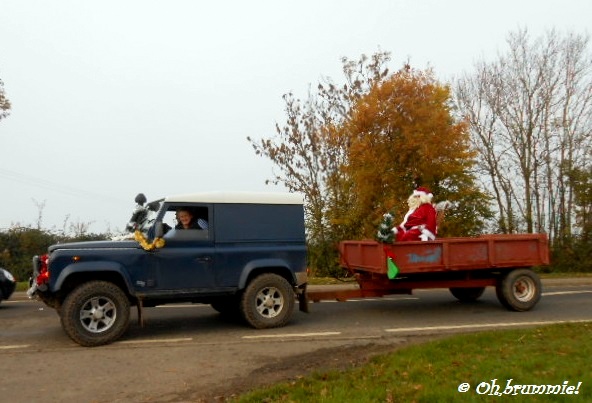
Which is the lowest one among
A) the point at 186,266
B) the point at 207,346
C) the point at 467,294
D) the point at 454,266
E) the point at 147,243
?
the point at 207,346

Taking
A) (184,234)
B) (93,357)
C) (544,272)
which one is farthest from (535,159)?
(93,357)

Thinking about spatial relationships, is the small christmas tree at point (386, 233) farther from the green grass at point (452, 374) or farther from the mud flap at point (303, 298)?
the green grass at point (452, 374)

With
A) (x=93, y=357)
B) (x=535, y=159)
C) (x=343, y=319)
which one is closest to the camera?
(x=93, y=357)

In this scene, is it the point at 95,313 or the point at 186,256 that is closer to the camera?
the point at 95,313

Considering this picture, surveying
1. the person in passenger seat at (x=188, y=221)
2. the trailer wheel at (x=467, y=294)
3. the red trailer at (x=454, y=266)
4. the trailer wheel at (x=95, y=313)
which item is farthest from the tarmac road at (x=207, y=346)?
the person in passenger seat at (x=188, y=221)

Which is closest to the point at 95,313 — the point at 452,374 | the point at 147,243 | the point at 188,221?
the point at 147,243

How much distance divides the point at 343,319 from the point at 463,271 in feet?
Answer: 7.81

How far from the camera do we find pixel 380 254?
919cm

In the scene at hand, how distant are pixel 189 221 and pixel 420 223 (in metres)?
4.30

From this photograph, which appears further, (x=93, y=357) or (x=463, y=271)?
(x=463, y=271)

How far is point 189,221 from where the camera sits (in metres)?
8.51

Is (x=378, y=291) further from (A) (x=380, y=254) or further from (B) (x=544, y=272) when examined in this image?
(B) (x=544, y=272)

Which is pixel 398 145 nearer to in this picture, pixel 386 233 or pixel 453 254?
pixel 453 254

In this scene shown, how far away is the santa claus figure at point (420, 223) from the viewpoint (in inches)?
396
